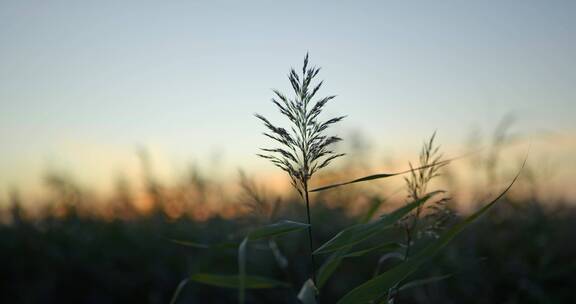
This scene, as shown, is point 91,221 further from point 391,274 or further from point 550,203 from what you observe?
point 391,274

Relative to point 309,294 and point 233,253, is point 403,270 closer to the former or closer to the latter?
point 309,294

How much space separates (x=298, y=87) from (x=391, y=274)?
0.46 m

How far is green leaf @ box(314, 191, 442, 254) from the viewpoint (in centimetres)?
122

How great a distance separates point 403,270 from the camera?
115 cm

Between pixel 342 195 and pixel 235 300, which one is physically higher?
pixel 342 195

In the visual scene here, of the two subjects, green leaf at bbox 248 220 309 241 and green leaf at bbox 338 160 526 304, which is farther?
green leaf at bbox 248 220 309 241

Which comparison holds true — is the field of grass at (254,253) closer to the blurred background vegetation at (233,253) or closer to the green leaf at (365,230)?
the blurred background vegetation at (233,253)

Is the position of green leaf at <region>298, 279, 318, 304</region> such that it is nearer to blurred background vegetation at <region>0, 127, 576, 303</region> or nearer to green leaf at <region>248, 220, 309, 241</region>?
green leaf at <region>248, 220, 309, 241</region>

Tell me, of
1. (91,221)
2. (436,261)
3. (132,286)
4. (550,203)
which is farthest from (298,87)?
(91,221)

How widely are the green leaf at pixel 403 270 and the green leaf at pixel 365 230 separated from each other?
0.33 ft

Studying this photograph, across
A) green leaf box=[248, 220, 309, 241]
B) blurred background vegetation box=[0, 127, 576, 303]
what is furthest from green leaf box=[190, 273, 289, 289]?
blurred background vegetation box=[0, 127, 576, 303]

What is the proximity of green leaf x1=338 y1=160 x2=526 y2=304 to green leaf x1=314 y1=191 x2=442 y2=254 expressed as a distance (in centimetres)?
10

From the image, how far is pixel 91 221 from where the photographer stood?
186 inches

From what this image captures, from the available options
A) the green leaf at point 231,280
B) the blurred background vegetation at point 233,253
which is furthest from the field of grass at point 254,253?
the green leaf at point 231,280
